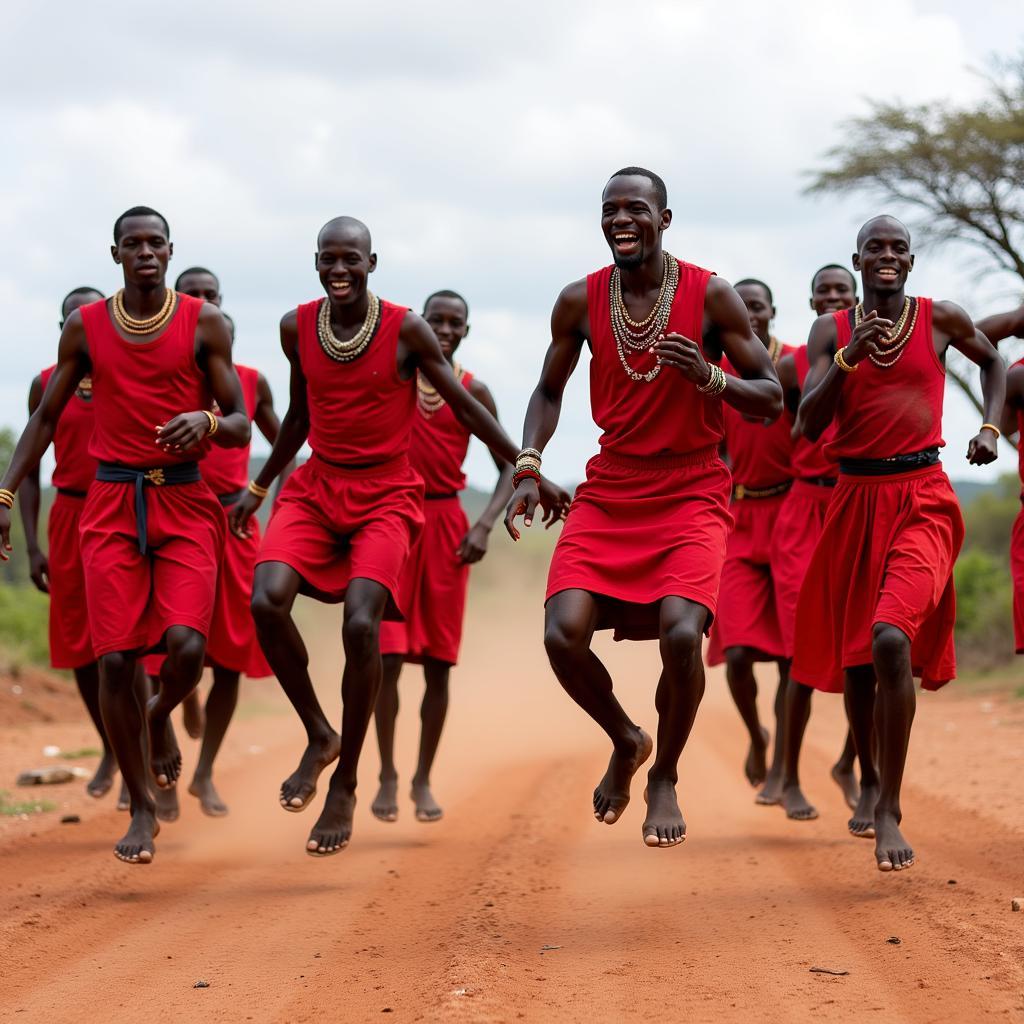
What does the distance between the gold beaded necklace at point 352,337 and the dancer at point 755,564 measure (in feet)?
9.11

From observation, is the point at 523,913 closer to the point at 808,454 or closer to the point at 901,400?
the point at 901,400

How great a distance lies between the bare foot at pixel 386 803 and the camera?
10070mm

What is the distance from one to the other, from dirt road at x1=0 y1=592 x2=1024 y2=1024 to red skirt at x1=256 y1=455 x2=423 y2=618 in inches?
58.5

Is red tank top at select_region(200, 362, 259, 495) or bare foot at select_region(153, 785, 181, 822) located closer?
bare foot at select_region(153, 785, 181, 822)

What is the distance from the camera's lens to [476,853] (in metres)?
9.12

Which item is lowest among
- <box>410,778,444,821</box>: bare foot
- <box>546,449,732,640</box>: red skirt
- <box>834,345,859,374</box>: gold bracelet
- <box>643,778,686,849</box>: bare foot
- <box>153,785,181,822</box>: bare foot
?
<box>410,778,444,821</box>: bare foot

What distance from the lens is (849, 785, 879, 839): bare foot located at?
805 cm

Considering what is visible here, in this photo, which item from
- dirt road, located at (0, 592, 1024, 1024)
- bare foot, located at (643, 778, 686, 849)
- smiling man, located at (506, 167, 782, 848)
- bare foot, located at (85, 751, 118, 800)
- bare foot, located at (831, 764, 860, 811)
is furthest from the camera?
bare foot, located at (85, 751, 118, 800)

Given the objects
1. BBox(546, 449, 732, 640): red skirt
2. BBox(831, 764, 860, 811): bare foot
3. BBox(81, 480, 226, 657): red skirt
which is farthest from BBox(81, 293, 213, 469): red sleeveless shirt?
BBox(831, 764, 860, 811): bare foot

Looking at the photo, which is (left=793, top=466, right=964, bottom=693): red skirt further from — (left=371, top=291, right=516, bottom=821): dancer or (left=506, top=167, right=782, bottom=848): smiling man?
(left=371, top=291, right=516, bottom=821): dancer

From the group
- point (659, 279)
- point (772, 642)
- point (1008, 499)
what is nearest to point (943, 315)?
point (659, 279)

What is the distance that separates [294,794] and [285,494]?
4.95ft

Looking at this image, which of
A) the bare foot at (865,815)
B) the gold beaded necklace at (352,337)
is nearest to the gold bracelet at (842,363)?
the bare foot at (865,815)

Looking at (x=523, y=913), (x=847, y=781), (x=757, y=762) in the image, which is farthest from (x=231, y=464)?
(x=523, y=913)
